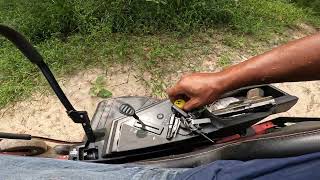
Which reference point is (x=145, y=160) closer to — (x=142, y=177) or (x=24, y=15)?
(x=142, y=177)

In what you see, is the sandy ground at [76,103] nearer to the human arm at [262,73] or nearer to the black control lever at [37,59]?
the black control lever at [37,59]

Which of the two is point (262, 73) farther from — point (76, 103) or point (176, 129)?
point (76, 103)

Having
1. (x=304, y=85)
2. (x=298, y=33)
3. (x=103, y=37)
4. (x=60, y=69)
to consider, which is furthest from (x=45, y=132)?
(x=298, y=33)

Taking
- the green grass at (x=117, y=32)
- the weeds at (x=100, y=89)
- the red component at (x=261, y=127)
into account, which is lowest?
the red component at (x=261, y=127)

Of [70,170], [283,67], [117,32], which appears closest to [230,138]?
[283,67]

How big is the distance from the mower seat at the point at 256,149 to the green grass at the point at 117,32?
1.59 metres

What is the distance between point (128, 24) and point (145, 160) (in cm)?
207

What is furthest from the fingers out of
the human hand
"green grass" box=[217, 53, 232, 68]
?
"green grass" box=[217, 53, 232, 68]

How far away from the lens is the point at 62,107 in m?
2.83

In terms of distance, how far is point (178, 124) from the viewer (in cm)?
151

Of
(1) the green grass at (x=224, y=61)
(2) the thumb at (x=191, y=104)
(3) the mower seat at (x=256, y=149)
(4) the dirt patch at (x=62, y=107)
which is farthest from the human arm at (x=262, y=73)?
(1) the green grass at (x=224, y=61)

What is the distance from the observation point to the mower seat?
1.23 metres

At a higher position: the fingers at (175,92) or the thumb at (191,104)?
the fingers at (175,92)

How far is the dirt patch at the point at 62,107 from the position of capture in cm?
268
